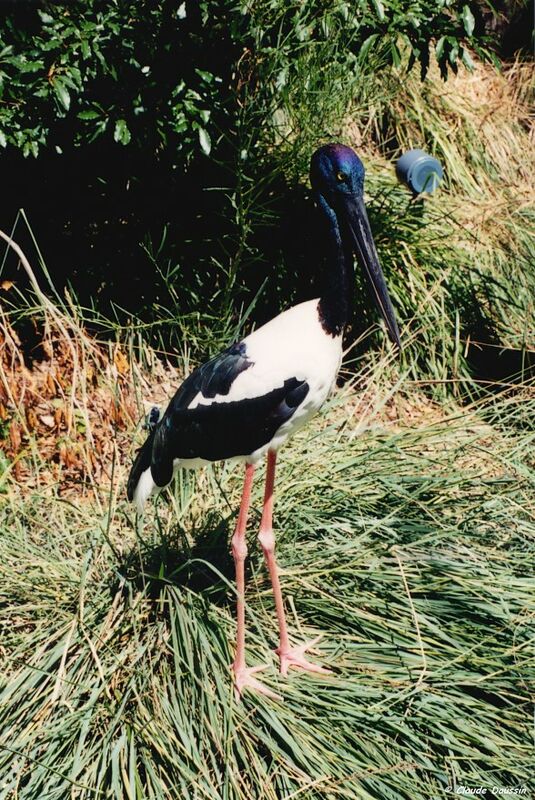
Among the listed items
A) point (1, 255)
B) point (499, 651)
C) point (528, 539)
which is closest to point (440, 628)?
point (499, 651)

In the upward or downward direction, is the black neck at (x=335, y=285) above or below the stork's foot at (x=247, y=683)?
above

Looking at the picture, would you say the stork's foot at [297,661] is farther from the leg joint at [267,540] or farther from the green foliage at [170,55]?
the green foliage at [170,55]

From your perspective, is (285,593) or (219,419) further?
(285,593)

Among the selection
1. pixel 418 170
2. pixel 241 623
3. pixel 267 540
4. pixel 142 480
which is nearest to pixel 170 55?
pixel 418 170

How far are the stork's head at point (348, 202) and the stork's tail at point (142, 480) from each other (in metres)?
1.05

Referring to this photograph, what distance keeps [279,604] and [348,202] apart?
4.77 ft

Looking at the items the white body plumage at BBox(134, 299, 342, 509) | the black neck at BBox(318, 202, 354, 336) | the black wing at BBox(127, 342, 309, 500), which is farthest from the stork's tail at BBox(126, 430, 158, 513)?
the black neck at BBox(318, 202, 354, 336)

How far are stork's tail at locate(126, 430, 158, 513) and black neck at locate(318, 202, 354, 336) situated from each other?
866 mm

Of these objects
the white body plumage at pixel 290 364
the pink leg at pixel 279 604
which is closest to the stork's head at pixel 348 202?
the white body plumage at pixel 290 364

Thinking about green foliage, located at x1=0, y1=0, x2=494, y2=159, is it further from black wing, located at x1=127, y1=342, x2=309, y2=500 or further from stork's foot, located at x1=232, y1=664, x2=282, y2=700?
stork's foot, located at x1=232, y1=664, x2=282, y2=700

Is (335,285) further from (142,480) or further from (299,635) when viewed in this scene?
(299,635)

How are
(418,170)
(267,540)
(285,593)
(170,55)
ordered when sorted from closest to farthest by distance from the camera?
(267,540), (285,593), (170,55), (418,170)

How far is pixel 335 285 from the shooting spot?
3.07 meters

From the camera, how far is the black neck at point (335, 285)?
307 centimetres
